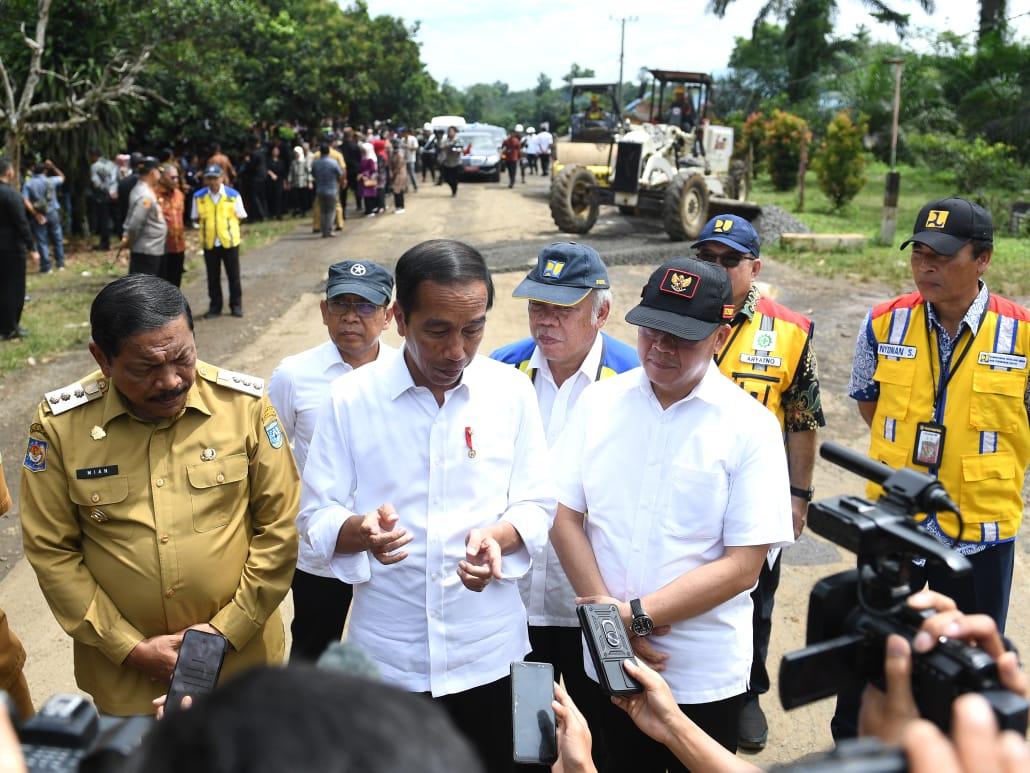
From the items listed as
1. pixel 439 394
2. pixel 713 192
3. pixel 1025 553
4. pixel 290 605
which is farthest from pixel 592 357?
pixel 713 192

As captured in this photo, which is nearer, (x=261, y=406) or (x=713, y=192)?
(x=261, y=406)

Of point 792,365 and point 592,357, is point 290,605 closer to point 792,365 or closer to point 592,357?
point 592,357

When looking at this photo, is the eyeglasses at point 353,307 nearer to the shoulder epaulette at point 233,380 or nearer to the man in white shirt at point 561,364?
the man in white shirt at point 561,364

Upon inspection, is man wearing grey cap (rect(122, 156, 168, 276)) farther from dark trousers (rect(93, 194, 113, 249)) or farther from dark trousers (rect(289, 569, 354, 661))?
dark trousers (rect(289, 569, 354, 661))

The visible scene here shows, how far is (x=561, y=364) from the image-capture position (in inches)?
129

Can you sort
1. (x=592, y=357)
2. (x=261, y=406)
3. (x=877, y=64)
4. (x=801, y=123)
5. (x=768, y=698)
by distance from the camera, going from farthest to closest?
1. (x=877, y=64)
2. (x=801, y=123)
3. (x=768, y=698)
4. (x=592, y=357)
5. (x=261, y=406)

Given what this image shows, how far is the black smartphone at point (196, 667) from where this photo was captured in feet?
6.80

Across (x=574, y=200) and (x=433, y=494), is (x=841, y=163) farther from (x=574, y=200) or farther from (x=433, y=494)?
(x=433, y=494)

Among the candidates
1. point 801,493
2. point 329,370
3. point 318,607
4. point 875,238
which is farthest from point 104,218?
point 801,493

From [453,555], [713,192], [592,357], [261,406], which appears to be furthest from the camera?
[713,192]

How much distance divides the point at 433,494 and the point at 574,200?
45.2ft

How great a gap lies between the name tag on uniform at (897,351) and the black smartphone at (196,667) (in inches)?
104

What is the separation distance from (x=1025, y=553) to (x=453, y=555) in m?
4.03

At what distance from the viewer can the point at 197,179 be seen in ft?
61.4
